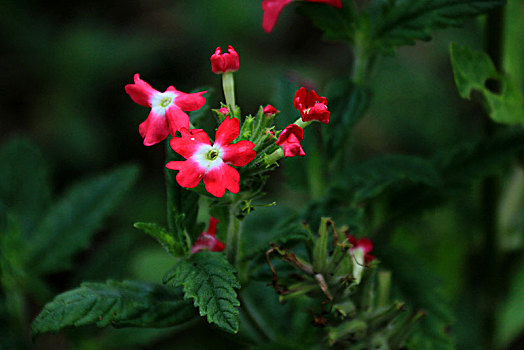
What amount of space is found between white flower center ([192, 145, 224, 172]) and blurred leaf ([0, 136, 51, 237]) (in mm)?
1335

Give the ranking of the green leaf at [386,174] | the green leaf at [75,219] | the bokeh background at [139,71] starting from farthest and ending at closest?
1. the bokeh background at [139,71]
2. the green leaf at [75,219]
3. the green leaf at [386,174]

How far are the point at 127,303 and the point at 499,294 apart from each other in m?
1.81

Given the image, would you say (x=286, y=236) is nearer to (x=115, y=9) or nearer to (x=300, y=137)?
(x=300, y=137)

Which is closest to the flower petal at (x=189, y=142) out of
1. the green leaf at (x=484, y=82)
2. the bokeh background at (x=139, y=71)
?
the green leaf at (x=484, y=82)

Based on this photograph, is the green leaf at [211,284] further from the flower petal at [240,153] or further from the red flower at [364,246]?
the red flower at [364,246]

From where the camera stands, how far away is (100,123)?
13.4 ft

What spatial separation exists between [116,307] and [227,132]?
Result: 0.57m

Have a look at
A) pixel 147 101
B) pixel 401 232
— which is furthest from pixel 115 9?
pixel 147 101

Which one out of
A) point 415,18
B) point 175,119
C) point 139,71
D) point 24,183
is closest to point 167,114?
point 175,119

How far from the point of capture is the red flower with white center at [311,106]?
1.38 meters

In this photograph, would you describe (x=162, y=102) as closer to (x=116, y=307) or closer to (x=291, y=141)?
(x=291, y=141)

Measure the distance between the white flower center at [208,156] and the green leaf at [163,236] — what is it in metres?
0.25

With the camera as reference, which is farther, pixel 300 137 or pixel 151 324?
pixel 151 324

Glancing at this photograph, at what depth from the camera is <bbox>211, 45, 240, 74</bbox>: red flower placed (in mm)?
1474
